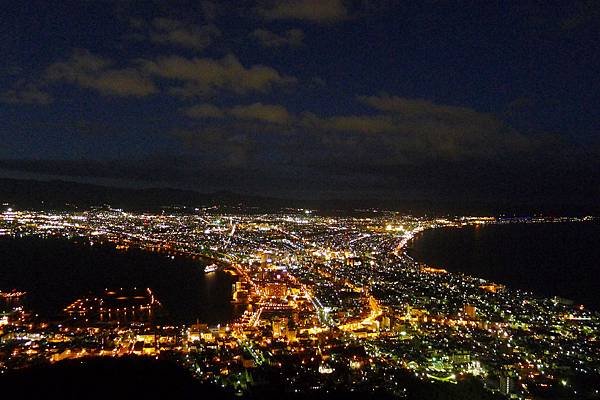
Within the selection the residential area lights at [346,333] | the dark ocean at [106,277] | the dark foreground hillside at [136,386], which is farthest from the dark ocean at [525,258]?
the dark ocean at [106,277]

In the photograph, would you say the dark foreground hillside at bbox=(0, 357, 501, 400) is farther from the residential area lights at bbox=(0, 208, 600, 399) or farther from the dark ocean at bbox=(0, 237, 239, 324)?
the dark ocean at bbox=(0, 237, 239, 324)

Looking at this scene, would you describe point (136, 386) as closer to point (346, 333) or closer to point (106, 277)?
point (346, 333)

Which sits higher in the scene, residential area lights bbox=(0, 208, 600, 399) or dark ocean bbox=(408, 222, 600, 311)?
residential area lights bbox=(0, 208, 600, 399)

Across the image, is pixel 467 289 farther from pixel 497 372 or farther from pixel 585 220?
pixel 585 220

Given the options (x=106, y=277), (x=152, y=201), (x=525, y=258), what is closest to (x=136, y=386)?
(x=106, y=277)

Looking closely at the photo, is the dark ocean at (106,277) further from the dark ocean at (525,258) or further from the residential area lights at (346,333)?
the dark ocean at (525,258)

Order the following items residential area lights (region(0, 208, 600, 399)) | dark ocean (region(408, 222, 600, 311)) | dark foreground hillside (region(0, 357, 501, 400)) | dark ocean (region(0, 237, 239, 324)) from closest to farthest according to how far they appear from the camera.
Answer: dark foreground hillside (region(0, 357, 501, 400)) < residential area lights (region(0, 208, 600, 399)) < dark ocean (region(0, 237, 239, 324)) < dark ocean (region(408, 222, 600, 311))

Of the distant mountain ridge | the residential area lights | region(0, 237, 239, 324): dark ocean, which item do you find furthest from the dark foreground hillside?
the distant mountain ridge
